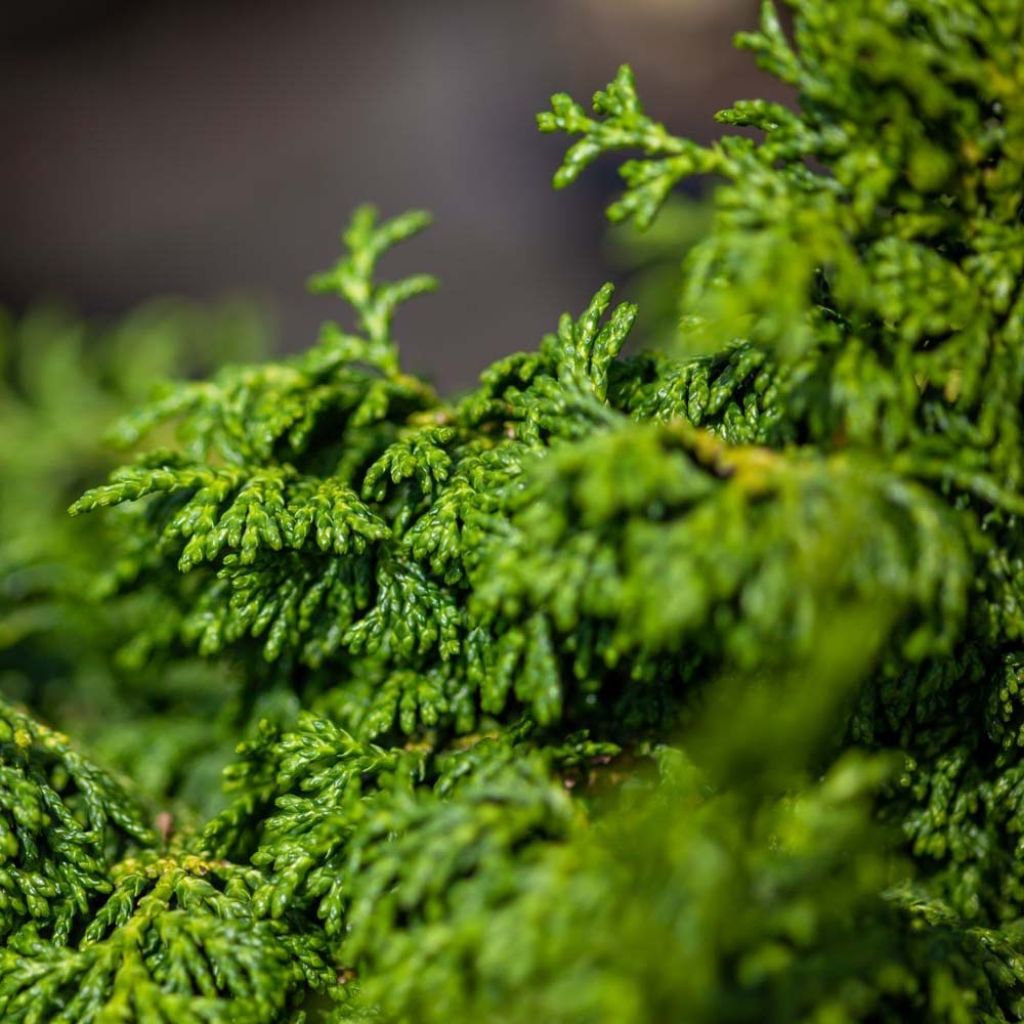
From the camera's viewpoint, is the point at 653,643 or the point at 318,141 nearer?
the point at 653,643

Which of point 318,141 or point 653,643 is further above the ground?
point 318,141

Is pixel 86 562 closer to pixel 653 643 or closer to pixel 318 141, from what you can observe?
pixel 653 643

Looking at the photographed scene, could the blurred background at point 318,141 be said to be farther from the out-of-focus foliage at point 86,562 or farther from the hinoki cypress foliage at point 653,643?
the hinoki cypress foliage at point 653,643

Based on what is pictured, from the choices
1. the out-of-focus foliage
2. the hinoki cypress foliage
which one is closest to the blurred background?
the out-of-focus foliage

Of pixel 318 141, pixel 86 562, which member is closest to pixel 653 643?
pixel 86 562

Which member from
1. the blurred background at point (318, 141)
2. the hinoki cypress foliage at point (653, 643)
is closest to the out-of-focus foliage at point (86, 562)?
the hinoki cypress foliage at point (653, 643)

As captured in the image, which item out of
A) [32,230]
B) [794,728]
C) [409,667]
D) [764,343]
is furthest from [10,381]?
[794,728]
